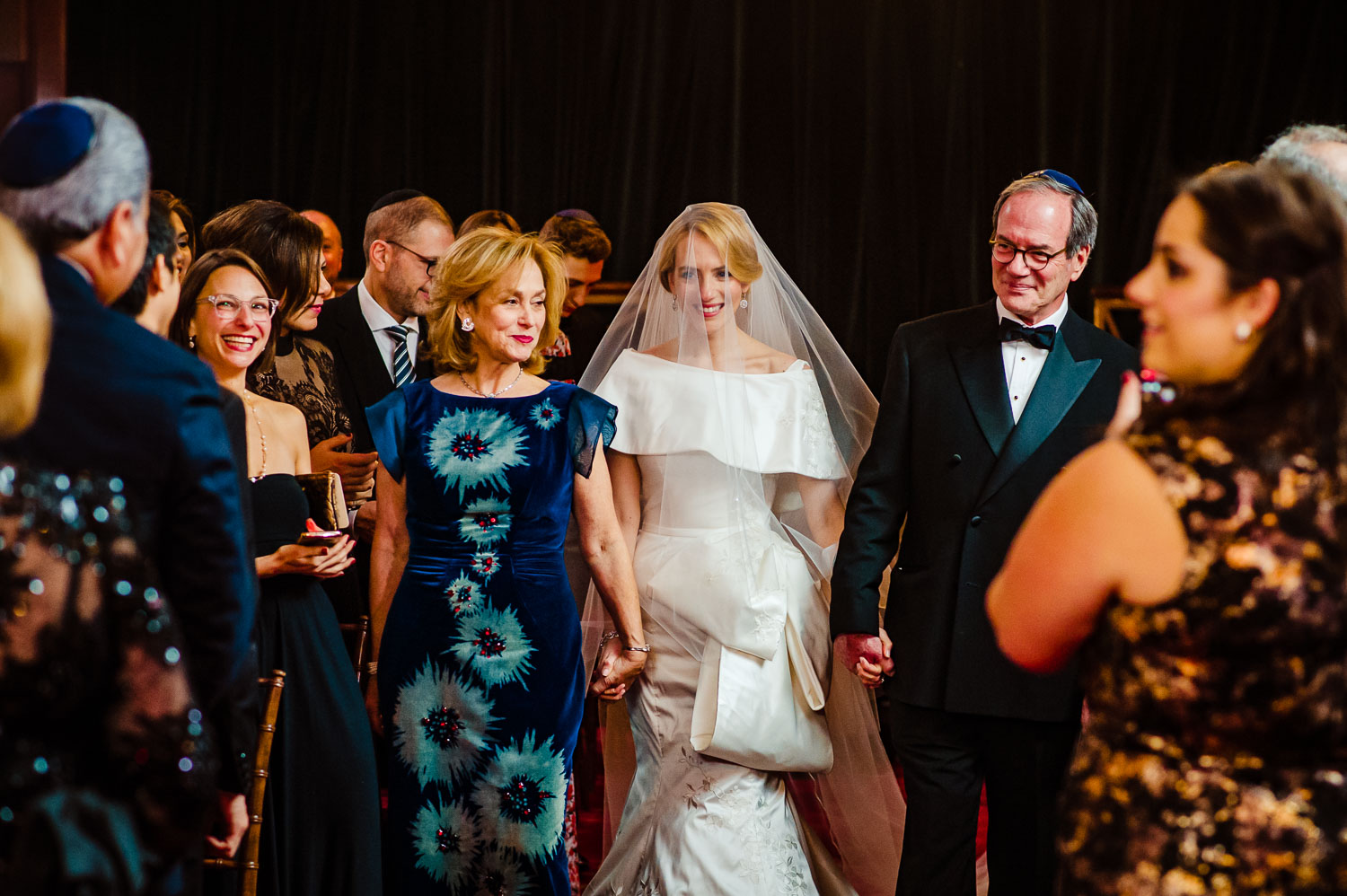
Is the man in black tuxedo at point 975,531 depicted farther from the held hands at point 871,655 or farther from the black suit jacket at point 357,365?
the black suit jacket at point 357,365

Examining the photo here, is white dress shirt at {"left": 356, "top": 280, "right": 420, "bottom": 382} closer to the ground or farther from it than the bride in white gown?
farther from it

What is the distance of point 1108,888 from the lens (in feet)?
5.63

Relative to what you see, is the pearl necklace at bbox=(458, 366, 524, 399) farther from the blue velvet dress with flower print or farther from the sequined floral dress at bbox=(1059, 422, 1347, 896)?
the sequined floral dress at bbox=(1059, 422, 1347, 896)

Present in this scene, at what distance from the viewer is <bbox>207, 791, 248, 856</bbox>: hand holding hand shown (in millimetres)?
2104

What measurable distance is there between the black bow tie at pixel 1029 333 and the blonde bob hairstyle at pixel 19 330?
2.15 m

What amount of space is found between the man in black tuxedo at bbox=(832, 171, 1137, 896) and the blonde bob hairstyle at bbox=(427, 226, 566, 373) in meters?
0.90

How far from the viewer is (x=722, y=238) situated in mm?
3502

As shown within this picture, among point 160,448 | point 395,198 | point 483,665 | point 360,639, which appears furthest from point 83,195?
point 395,198

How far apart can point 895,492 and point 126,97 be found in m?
5.44

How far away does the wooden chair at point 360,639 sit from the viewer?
368cm

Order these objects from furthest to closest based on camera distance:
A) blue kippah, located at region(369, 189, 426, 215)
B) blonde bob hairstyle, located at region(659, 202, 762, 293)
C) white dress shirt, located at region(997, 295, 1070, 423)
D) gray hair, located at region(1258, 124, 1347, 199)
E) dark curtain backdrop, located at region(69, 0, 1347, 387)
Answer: dark curtain backdrop, located at region(69, 0, 1347, 387) < blue kippah, located at region(369, 189, 426, 215) < blonde bob hairstyle, located at region(659, 202, 762, 293) < white dress shirt, located at region(997, 295, 1070, 423) < gray hair, located at region(1258, 124, 1347, 199)

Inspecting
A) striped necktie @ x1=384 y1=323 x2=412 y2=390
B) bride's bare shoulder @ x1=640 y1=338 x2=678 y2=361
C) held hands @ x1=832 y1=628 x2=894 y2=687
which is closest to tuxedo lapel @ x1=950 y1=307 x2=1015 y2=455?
held hands @ x1=832 y1=628 x2=894 y2=687

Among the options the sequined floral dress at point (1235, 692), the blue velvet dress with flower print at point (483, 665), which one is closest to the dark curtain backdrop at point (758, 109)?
the blue velvet dress with flower print at point (483, 665)

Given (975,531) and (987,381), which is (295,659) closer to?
(975,531)
